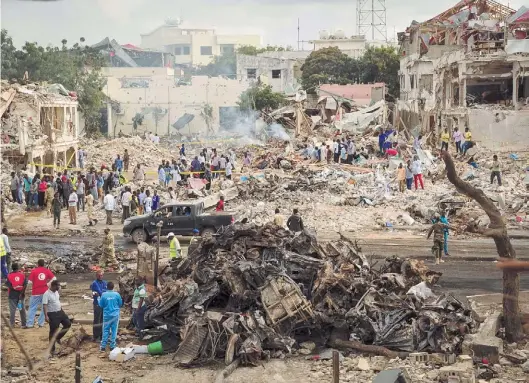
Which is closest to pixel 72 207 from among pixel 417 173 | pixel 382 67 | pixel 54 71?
pixel 417 173

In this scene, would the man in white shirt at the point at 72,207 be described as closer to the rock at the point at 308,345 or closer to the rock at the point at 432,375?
the rock at the point at 308,345

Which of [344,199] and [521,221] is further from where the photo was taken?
[344,199]

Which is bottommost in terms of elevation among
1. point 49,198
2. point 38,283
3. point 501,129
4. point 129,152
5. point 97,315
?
point 97,315

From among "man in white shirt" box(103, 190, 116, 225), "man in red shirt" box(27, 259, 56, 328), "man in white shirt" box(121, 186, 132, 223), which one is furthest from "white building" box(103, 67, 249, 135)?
"man in red shirt" box(27, 259, 56, 328)

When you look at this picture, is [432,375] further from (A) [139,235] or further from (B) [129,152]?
(B) [129,152]

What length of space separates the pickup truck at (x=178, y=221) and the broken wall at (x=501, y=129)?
19.4 m

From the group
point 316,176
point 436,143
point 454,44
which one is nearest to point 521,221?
point 316,176

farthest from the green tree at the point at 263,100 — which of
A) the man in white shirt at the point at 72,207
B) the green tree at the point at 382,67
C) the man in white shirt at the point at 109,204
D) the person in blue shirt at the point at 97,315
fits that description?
the person in blue shirt at the point at 97,315

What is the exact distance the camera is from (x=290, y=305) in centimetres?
1394

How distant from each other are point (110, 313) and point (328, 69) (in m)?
62.0

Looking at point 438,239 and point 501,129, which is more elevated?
point 501,129

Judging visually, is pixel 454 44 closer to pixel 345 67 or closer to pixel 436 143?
pixel 436 143

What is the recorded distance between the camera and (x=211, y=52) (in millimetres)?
121062

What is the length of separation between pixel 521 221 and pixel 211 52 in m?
98.9
